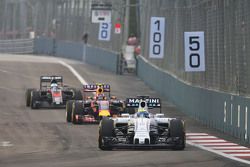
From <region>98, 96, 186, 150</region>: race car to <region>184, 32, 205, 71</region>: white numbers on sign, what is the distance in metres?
6.46

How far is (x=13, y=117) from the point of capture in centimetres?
2702

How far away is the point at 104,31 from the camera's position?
5512cm

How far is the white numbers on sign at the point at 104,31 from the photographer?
54438 mm

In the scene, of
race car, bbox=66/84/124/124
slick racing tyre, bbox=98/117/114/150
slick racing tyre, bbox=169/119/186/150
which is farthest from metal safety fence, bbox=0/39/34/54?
slick racing tyre, bbox=169/119/186/150

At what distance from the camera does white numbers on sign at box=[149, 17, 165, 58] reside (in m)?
35.8

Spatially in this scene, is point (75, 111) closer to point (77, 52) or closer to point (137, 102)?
point (137, 102)

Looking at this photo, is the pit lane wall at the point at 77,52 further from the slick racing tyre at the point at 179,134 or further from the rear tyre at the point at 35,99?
the slick racing tyre at the point at 179,134

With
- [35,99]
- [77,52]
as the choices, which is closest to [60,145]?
[35,99]

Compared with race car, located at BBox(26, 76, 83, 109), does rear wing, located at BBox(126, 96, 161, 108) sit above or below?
below

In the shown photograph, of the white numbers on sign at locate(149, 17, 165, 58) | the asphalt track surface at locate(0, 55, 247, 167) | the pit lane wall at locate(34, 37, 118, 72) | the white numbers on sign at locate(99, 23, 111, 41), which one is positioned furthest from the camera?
the white numbers on sign at locate(99, 23, 111, 41)

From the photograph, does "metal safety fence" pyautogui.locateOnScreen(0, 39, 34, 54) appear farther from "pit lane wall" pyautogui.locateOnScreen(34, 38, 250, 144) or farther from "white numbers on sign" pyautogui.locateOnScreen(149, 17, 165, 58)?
"white numbers on sign" pyautogui.locateOnScreen(149, 17, 165, 58)

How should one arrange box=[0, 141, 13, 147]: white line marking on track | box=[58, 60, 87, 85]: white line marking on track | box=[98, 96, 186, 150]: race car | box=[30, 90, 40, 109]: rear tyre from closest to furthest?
box=[98, 96, 186, 150]: race car
box=[0, 141, 13, 147]: white line marking on track
box=[30, 90, 40, 109]: rear tyre
box=[58, 60, 87, 85]: white line marking on track

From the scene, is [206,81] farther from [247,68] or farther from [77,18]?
[77,18]

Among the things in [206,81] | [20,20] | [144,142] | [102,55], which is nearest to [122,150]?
[144,142]
